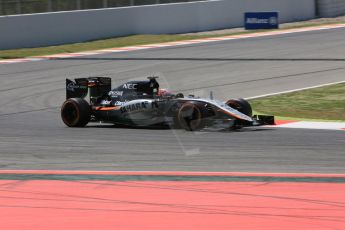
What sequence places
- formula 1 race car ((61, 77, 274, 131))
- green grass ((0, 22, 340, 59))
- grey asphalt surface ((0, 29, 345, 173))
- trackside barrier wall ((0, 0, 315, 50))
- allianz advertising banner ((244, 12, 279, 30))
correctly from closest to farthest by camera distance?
grey asphalt surface ((0, 29, 345, 173))
formula 1 race car ((61, 77, 274, 131))
green grass ((0, 22, 340, 59))
trackside barrier wall ((0, 0, 315, 50))
allianz advertising banner ((244, 12, 279, 30))

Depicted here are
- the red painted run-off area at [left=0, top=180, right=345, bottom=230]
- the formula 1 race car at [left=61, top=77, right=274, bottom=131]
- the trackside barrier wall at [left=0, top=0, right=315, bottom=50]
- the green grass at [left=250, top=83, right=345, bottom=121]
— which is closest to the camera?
the red painted run-off area at [left=0, top=180, right=345, bottom=230]

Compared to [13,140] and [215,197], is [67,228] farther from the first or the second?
[13,140]

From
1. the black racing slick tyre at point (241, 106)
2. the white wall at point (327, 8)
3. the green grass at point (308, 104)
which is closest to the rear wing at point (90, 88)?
the black racing slick tyre at point (241, 106)

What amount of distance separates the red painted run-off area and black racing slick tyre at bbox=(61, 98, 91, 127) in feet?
18.6

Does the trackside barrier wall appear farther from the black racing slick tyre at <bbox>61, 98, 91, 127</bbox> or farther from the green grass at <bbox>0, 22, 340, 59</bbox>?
the black racing slick tyre at <bbox>61, 98, 91, 127</bbox>

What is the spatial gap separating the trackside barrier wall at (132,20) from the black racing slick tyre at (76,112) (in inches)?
695

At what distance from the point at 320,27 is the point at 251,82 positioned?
1929 cm

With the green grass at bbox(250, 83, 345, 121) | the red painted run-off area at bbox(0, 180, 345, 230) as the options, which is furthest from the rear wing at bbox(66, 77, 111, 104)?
the red painted run-off area at bbox(0, 180, 345, 230)

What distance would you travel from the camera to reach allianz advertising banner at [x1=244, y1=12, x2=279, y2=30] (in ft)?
140

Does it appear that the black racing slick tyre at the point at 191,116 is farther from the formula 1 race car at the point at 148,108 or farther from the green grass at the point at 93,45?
the green grass at the point at 93,45

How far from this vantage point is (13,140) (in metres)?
15.9

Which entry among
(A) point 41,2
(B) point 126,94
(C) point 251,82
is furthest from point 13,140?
(A) point 41,2

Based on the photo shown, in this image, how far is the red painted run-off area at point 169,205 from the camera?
9273 millimetres

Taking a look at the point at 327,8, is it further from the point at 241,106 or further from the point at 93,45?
the point at 241,106
